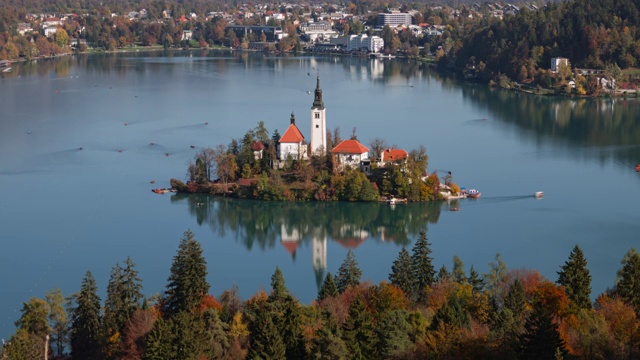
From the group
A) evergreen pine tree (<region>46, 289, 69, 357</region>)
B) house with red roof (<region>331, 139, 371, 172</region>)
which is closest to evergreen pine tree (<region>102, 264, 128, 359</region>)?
evergreen pine tree (<region>46, 289, 69, 357</region>)

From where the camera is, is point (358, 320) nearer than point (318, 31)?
Yes

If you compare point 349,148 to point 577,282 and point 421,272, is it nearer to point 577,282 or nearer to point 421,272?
point 421,272

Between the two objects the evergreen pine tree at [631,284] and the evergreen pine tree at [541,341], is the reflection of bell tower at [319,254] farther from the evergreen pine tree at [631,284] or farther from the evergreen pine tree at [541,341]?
the evergreen pine tree at [541,341]

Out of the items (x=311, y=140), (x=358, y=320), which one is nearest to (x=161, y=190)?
(x=311, y=140)

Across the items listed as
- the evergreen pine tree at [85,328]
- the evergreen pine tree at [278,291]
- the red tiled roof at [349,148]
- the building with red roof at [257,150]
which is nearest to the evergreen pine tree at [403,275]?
the evergreen pine tree at [278,291]

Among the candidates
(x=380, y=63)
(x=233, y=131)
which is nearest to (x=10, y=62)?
(x=380, y=63)

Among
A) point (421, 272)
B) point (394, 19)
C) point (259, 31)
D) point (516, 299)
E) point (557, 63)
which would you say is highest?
point (394, 19)

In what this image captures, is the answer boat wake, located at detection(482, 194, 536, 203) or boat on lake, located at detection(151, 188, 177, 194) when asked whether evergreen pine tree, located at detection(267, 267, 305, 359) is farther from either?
boat on lake, located at detection(151, 188, 177, 194)
